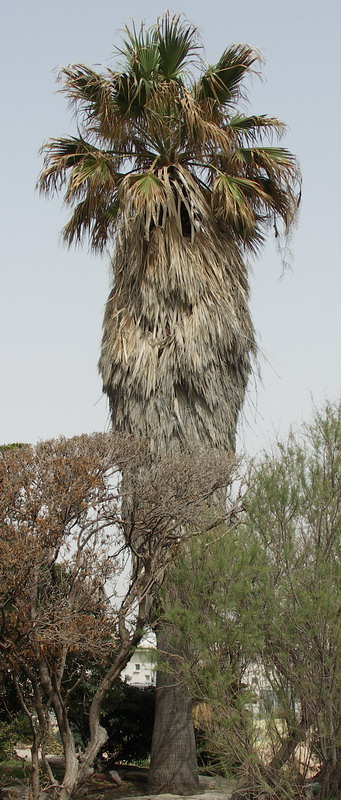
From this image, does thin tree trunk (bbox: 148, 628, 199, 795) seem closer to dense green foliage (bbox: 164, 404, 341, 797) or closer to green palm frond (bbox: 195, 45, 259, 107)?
dense green foliage (bbox: 164, 404, 341, 797)

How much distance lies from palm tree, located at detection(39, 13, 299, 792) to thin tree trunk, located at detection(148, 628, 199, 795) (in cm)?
10

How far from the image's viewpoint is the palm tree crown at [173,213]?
1327 cm

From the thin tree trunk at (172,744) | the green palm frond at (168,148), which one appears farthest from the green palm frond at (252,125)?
the thin tree trunk at (172,744)

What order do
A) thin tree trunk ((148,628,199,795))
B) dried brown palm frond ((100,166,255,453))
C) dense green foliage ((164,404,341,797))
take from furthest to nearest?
dried brown palm frond ((100,166,255,453)) → thin tree trunk ((148,628,199,795)) → dense green foliage ((164,404,341,797))

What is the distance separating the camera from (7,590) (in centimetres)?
943

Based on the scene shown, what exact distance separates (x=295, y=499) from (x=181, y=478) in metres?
1.66

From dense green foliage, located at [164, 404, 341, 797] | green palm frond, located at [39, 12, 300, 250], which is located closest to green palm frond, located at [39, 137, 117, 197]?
green palm frond, located at [39, 12, 300, 250]

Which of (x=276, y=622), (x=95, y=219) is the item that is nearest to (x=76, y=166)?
(x=95, y=219)

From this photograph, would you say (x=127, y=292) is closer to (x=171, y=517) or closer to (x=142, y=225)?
(x=142, y=225)

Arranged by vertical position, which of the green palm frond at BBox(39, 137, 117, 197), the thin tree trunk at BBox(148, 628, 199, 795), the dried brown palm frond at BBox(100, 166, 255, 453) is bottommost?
the thin tree trunk at BBox(148, 628, 199, 795)

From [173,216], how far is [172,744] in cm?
797

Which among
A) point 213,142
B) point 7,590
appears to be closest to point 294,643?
point 7,590

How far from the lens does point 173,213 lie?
13703 millimetres

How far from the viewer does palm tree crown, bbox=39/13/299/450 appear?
13.3m
